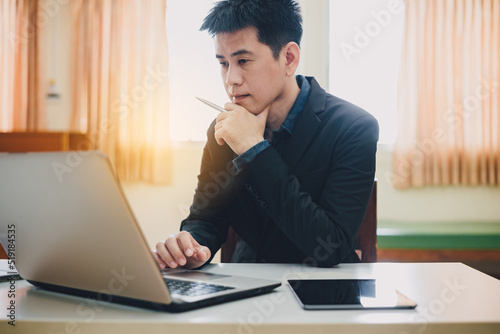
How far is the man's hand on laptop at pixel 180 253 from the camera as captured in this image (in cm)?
87

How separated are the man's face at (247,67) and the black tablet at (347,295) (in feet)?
1.99

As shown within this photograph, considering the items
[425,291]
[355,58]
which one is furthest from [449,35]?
[425,291]

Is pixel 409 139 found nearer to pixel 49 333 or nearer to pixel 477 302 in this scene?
pixel 477 302

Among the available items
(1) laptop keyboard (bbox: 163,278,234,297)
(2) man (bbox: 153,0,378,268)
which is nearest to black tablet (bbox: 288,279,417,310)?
(1) laptop keyboard (bbox: 163,278,234,297)

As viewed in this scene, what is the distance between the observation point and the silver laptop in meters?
0.48

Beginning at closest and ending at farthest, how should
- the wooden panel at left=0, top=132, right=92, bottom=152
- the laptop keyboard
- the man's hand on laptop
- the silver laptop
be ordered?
1. the silver laptop
2. the laptop keyboard
3. the man's hand on laptop
4. the wooden panel at left=0, top=132, right=92, bottom=152

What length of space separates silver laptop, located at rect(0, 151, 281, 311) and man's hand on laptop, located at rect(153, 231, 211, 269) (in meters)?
0.20

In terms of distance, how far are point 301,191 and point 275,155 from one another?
108mm

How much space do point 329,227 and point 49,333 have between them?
0.61 meters

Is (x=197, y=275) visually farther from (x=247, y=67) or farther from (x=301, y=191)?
(x=247, y=67)

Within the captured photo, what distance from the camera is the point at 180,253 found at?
2.86ft

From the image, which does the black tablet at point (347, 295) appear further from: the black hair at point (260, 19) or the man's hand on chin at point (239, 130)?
the black hair at point (260, 19)

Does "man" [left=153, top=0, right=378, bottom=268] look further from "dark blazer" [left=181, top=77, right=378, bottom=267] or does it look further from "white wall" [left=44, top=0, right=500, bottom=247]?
"white wall" [left=44, top=0, right=500, bottom=247]

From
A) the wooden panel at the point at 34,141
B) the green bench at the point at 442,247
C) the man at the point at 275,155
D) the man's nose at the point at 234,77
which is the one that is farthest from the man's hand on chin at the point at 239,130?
the green bench at the point at 442,247
